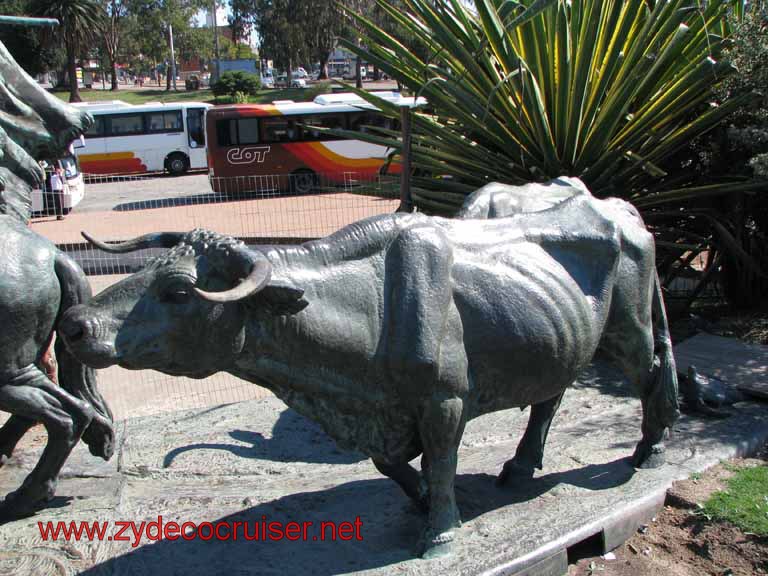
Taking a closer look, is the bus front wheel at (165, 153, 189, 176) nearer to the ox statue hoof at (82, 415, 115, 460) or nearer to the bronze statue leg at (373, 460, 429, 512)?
the ox statue hoof at (82, 415, 115, 460)

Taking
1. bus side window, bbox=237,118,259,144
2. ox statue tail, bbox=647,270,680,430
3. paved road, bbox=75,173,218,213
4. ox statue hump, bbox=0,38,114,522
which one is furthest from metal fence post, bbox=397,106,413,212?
bus side window, bbox=237,118,259,144

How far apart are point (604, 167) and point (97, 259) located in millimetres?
6980

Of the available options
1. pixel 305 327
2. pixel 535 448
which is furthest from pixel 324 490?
pixel 305 327

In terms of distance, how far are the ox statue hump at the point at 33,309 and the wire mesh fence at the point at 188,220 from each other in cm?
54

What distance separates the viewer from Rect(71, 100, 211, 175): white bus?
2405 cm

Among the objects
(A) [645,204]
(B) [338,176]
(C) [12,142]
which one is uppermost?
(C) [12,142]

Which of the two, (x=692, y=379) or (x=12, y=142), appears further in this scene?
(x=692, y=379)

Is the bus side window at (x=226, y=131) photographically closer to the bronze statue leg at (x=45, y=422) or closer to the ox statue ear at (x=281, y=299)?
the bronze statue leg at (x=45, y=422)

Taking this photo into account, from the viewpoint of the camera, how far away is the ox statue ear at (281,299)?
8.66 ft

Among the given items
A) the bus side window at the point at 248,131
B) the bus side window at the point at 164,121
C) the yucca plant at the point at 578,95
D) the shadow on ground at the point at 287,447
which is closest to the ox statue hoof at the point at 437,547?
the shadow on ground at the point at 287,447

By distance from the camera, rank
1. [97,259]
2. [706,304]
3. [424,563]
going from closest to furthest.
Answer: [424,563], [706,304], [97,259]

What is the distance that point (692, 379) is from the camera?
488 centimetres

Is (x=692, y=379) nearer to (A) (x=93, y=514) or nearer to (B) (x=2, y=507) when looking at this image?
(A) (x=93, y=514)

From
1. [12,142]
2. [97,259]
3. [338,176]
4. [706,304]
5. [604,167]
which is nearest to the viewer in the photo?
[12,142]
